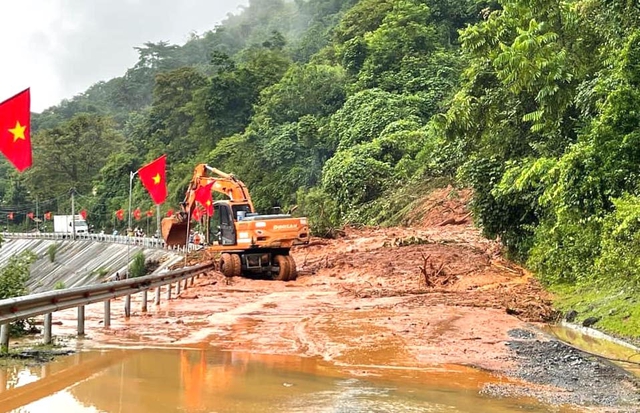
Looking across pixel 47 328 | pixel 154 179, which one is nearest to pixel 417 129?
pixel 154 179

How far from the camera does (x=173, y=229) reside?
2703cm

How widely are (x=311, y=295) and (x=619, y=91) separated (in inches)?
403

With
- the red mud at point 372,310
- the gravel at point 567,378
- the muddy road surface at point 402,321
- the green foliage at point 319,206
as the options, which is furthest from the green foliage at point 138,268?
the gravel at point 567,378

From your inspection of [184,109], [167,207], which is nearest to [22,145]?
[167,207]

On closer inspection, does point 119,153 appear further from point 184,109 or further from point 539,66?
point 539,66

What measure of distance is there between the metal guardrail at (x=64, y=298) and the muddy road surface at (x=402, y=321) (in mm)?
616

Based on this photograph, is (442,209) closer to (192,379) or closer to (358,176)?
(358,176)

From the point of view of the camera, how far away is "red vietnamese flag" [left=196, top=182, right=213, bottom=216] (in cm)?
2514

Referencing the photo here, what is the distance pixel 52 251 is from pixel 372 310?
54.6m

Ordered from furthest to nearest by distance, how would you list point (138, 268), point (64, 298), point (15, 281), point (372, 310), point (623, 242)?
point (138, 268)
point (372, 310)
point (15, 281)
point (623, 242)
point (64, 298)

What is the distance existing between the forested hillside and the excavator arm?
27.9 feet

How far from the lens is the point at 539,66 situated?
1656 centimetres

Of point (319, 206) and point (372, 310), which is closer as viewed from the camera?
point (372, 310)

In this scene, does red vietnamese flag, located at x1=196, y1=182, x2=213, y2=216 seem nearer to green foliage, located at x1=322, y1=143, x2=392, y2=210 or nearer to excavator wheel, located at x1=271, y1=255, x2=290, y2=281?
excavator wheel, located at x1=271, y1=255, x2=290, y2=281
